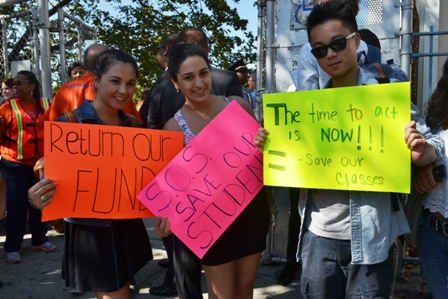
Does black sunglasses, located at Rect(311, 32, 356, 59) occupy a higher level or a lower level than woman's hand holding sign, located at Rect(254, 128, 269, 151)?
higher

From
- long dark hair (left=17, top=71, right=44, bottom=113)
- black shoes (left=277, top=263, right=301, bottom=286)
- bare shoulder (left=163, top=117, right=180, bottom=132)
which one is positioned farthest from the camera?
long dark hair (left=17, top=71, right=44, bottom=113)

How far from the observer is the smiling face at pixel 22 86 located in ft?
15.6

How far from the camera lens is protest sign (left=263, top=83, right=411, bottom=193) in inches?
65.7

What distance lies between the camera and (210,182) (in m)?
2.14

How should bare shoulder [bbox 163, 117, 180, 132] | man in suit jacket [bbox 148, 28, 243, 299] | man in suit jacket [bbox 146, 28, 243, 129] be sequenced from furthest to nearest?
man in suit jacket [bbox 146, 28, 243, 129]
man in suit jacket [bbox 148, 28, 243, 299]
bare shoulder [bbox 163, 117, 180, 132]

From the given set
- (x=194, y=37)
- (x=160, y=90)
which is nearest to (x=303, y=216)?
(x=160, y=90)

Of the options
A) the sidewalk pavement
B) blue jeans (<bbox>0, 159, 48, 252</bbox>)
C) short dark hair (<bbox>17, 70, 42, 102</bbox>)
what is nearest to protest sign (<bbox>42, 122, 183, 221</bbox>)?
the sidewalk pavement

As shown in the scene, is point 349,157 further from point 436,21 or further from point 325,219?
point 436,21

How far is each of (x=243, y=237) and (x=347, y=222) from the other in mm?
662

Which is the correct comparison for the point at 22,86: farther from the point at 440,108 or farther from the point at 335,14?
the point at 440,108

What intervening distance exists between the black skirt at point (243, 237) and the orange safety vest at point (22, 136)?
3.24m

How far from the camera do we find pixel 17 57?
6.53 metres

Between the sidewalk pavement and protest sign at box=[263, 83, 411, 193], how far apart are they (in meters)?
2.12

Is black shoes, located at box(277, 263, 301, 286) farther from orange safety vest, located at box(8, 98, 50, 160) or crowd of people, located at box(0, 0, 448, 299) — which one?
orange safety vest, located at box(8, 98, 50, 160)
